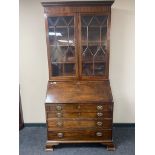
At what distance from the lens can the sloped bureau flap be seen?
2.78 m

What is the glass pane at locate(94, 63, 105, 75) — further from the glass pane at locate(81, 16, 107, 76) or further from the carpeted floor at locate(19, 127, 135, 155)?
the carpeted floor at locate(19, 127, 135, 155)

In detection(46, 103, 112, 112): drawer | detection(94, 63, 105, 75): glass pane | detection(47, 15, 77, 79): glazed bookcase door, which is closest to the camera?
detection(46, 103, 112, 112): drawer

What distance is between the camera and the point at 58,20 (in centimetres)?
287

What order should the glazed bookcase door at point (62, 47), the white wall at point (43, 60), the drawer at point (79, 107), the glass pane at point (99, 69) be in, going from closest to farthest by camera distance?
the drawer at point (79, 107)
the glazed bookcase door at point (62, 47)
the glass pane at point (99, 69)
the white wall at point (43, 60)

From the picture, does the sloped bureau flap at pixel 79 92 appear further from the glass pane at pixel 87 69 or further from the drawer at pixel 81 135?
the drawer at pixel 81 135

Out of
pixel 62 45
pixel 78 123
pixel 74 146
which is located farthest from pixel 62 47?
pixel 74 146

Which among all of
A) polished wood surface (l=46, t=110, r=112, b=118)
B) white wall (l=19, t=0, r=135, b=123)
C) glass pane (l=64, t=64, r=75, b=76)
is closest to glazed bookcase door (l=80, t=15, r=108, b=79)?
glass pane (l=64, t=64, r=75, b=76)

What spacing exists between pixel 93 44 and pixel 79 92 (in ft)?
2.22

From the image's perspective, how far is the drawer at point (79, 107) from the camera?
277cm

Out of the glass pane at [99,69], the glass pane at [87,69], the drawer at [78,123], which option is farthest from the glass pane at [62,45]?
the drawer at [78,123]

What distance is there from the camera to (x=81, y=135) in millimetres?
2832
